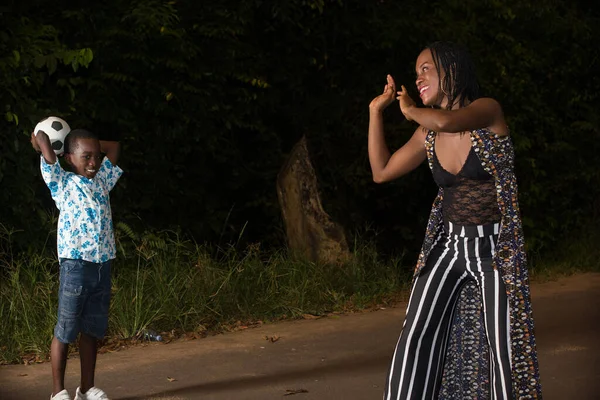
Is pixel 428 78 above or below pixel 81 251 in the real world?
above

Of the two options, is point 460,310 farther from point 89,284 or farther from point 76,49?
point 76,49

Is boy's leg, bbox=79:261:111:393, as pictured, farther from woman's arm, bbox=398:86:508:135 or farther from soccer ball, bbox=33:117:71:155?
woman's arm, bbox=398:86:508:135

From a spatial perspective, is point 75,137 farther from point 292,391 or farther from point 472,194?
point 472,194

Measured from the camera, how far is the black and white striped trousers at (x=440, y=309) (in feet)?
16.7

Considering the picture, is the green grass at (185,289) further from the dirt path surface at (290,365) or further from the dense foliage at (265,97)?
the dense foliage at (265,97)

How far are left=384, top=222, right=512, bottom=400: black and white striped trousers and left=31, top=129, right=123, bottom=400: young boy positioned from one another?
77.9 inches

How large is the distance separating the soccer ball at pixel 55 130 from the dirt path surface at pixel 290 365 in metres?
1.55

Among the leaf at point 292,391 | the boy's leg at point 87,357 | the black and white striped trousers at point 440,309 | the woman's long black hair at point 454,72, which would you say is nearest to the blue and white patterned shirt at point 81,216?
the boy's leg at point 87,357

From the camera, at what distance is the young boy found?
20.7 ft

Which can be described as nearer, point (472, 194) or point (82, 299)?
point (472, 194)

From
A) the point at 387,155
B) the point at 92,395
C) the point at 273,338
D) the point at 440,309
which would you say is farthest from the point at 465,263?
the point at 273,338

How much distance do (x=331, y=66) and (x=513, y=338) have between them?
8.30 metres

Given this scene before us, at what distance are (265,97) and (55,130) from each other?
5842 millimetres

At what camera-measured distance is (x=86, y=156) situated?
6438mm
